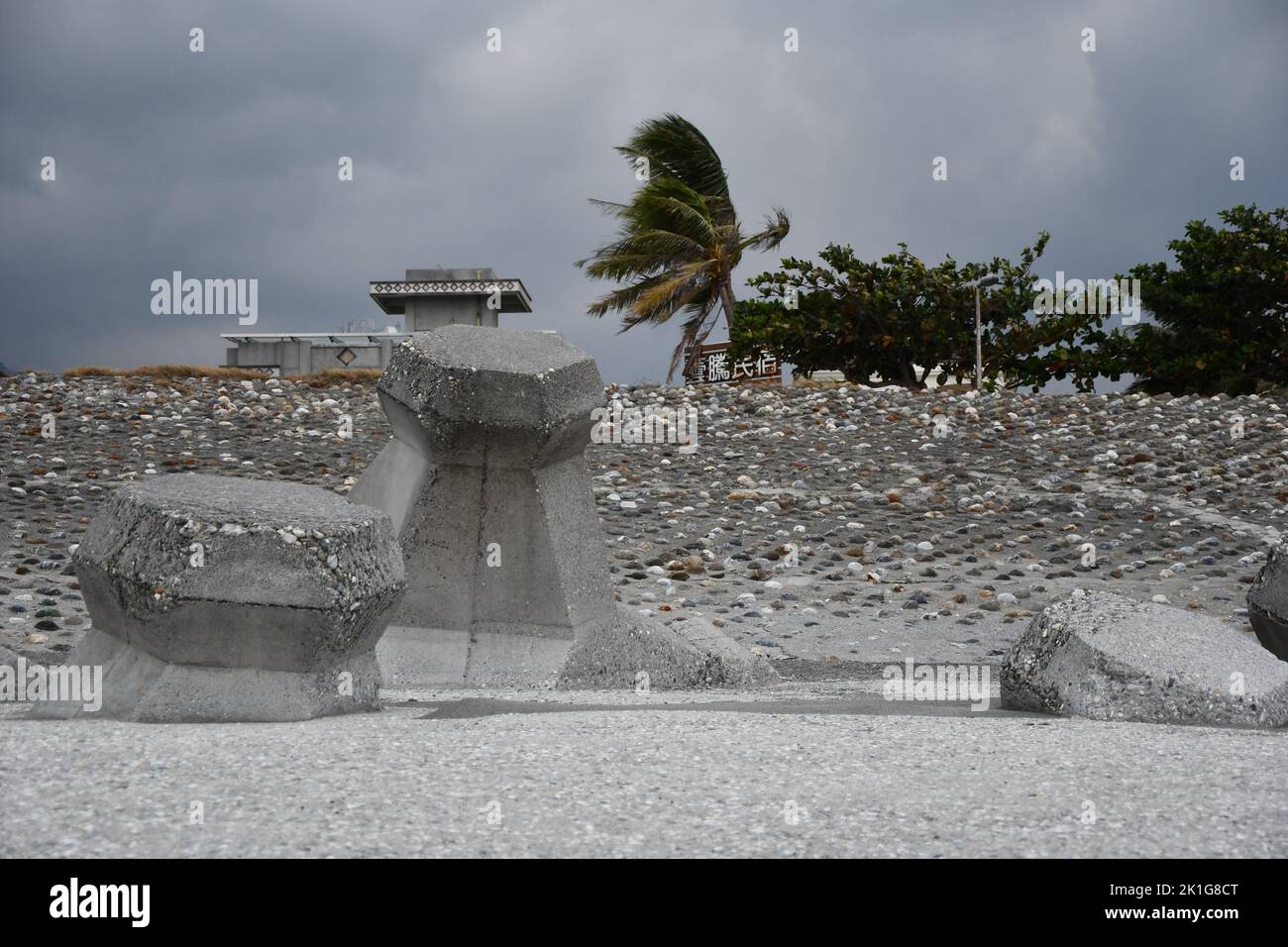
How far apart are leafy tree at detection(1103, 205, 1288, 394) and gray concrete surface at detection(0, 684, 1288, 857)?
22141mm

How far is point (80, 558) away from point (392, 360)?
1.94 m

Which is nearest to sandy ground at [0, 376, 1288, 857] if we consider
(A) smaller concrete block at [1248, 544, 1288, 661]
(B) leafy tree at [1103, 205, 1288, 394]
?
(A) smaller concrete block at [1248, 544, 1288, 661]

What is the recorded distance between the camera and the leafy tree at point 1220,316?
23.0 m

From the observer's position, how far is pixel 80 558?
13.2 ft

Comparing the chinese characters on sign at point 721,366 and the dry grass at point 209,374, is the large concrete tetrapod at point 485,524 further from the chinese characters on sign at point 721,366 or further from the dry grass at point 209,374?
A: the chinese characters on sign at point 721,366

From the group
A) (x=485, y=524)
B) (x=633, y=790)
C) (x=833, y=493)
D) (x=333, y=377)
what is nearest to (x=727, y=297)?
(x=333, y=377)

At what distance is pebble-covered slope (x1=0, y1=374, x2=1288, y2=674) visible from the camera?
312 inches

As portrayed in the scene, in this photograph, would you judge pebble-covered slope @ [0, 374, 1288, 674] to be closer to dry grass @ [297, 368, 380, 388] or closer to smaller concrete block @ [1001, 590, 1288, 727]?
dry grass @ [297, 368, 380, 388]

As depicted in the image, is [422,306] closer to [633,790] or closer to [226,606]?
[226,606]

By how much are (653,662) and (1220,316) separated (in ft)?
72.0

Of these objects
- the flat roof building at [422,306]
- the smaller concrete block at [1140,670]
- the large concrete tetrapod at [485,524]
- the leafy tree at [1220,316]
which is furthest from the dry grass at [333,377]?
the leafy tree at [1220,316]

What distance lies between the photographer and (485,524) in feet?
18.4

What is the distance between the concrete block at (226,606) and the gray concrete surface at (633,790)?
25cm
